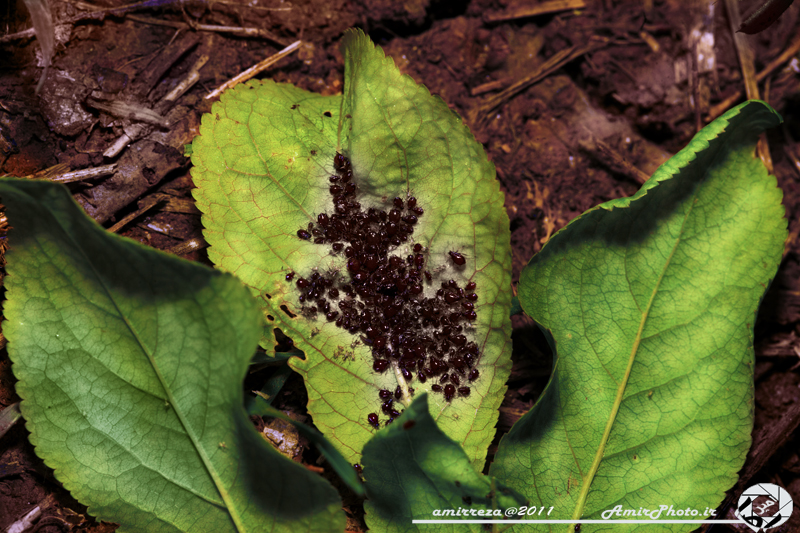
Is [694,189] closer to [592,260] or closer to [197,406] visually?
[592,260]

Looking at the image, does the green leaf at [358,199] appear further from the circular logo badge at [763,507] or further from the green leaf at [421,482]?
the circular logo badge at [763,507]

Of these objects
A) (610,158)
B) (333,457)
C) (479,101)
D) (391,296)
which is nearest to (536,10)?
(479,101)

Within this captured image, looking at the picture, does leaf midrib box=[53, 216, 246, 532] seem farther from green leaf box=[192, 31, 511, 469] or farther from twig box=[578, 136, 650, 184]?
twig box=[578, 136, 650, 184]

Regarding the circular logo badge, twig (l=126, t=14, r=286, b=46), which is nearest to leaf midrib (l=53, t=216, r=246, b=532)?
twig (l=126, t=14, r=286, b=46)

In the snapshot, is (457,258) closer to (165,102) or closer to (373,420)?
(373,420)

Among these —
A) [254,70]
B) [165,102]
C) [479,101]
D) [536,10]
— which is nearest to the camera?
[165,102]

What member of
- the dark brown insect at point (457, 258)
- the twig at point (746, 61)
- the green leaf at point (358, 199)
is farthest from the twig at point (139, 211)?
the twig at point (746, 61)

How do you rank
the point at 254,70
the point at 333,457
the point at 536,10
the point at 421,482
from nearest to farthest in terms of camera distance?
the point at 333,457 < the point at 421,482 < the point at 254,70 < the point at 536,10

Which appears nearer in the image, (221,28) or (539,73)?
(221,28)
